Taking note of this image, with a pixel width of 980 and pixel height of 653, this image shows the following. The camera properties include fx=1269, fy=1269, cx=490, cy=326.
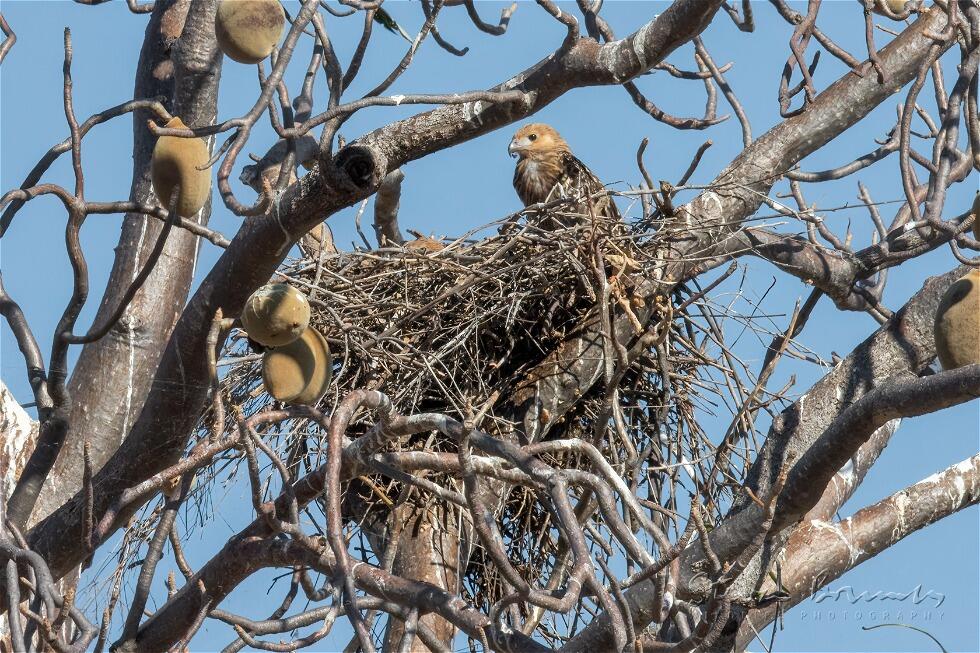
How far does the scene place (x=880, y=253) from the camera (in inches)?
→ 164

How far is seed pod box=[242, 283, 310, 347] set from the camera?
245 cm

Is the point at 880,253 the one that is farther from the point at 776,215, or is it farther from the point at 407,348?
the point at 407,348

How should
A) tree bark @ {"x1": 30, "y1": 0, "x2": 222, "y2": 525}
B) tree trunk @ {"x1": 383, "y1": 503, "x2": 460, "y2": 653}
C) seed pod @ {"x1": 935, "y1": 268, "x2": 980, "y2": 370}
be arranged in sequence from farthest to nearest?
1. tree trunk @ {"x1": 383, "y1": 503, "x2": 460, "y2": 653}
2. tree bark @ {"x1": 30, "y1": 0, "x2": 222, "y2": 525}
3. seed pod @ {"x1": 935, "y1": 268, "x2": 980, "y2": 370}

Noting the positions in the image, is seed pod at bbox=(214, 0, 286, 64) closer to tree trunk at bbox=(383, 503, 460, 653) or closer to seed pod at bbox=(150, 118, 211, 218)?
seed pod at bbox=(150, 118, 211, 218)

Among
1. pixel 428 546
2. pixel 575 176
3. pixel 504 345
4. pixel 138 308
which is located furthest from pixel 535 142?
pixel 138 308

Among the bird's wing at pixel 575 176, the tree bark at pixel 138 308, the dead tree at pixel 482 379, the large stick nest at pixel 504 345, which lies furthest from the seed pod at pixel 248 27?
the bird's wing at pixel 575 176

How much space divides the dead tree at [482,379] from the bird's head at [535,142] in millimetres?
920

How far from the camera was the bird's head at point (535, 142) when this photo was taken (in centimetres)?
621

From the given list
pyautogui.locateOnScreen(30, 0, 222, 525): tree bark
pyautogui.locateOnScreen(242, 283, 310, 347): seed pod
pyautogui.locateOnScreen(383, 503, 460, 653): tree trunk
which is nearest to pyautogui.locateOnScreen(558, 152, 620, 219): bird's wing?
pyautogui.locateOnScreen(383, 503, 460, 653): tree trunk

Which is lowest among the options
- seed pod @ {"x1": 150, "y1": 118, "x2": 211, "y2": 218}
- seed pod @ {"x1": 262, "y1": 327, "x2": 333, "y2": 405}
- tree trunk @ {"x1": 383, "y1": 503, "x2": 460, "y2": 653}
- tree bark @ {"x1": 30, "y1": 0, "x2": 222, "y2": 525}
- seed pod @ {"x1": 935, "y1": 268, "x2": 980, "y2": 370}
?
seed pod @ {"x1": 935, "y1": 268, "x2": 980, "y2": 370}

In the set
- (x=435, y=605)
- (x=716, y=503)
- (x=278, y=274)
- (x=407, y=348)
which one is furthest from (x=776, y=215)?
(x=435, y=605)

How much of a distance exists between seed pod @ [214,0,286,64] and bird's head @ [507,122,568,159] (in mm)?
3694

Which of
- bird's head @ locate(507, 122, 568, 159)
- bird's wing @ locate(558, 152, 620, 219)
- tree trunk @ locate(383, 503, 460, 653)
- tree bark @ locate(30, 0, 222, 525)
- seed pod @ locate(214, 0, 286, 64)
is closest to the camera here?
seed pod @ locate(214, 0, 286, 64)

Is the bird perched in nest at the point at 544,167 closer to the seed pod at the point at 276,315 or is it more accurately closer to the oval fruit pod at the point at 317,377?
the oval fruit pod at the point at 317,377
